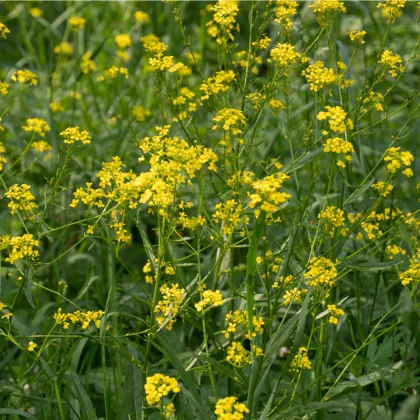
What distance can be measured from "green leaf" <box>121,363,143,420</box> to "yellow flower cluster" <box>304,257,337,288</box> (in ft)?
1.93

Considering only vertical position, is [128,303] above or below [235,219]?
below

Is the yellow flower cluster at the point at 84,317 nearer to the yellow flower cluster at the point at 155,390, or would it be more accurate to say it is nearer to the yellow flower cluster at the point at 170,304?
the yellow flower cluster at the point at 170,304

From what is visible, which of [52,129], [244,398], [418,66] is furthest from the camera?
[418,66]

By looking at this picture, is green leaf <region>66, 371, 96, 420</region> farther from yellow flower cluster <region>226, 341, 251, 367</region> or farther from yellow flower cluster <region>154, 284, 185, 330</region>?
yellow flower cluster <region>226, 341, 251, 367</region>

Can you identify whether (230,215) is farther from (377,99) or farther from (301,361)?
(377,99)

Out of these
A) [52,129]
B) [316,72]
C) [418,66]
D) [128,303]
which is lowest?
[418,66]

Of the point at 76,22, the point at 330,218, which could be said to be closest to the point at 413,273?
the point at 330,218

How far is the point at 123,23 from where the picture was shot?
20.6ft

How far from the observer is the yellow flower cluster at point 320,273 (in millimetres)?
2334

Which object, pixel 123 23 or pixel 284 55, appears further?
pixel 123 23

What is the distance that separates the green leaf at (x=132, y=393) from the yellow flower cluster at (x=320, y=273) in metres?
0.59

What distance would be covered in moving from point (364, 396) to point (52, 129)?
81.5 inches

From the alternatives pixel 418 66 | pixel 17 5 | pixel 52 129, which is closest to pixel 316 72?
pixel 52 129

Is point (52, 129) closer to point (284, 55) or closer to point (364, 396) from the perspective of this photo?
point (284, 55)
